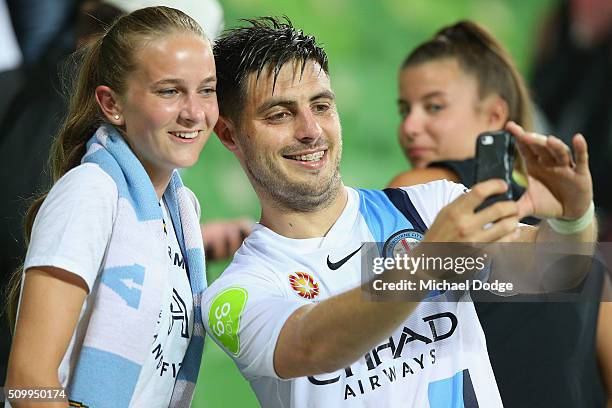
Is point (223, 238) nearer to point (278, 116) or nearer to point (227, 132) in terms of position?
point (227, 132)

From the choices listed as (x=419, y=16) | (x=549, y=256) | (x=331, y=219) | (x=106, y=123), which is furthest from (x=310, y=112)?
(x=419, y=16)

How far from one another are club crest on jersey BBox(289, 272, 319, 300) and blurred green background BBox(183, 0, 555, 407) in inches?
52.8

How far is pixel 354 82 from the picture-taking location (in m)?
3.79

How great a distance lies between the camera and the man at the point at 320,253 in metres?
1.57

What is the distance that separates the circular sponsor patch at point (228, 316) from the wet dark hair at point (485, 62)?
1.42 meters

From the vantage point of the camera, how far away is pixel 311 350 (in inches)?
62.4

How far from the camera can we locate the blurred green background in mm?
3318

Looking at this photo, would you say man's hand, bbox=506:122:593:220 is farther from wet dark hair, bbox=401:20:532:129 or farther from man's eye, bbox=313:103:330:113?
wet dark hair, bbox=401:20:532:129

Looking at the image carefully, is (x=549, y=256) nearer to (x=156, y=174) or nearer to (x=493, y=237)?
(x=493, y=237)

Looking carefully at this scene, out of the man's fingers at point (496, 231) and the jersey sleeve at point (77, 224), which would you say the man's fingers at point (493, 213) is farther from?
the jersey sleeve at point (77, 224)

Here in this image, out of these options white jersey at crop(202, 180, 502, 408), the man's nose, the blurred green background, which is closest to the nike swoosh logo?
white jersey at crop(202, 180, 502, 408)

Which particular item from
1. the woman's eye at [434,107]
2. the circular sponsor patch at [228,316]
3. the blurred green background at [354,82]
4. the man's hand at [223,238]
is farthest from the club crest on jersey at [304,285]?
the blurred green background at [354,82]

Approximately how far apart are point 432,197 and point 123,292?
2.28 feet

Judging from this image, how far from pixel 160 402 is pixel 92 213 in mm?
407
